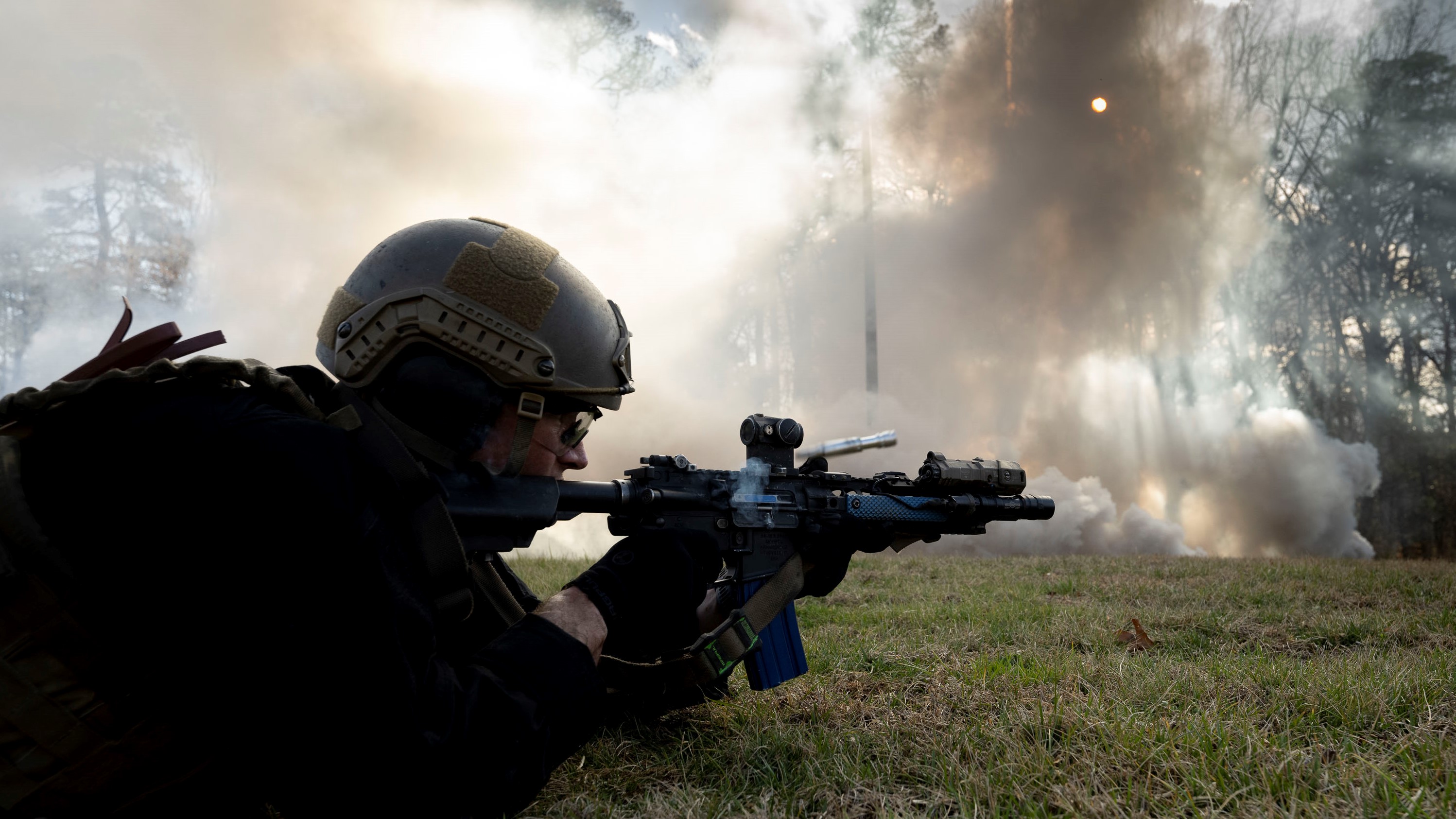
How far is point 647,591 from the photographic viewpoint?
2.69 meters

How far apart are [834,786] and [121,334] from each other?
264cm

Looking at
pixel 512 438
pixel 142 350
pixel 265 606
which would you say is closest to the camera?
pixel 265 606

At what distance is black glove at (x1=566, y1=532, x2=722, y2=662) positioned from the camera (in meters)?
2.60

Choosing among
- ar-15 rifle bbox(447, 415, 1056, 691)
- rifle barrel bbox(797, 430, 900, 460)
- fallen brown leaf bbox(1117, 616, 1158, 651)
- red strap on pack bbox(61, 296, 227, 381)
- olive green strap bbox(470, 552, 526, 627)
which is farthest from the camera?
fallen brown leaf bbox(1117, 616, 1158, 651)

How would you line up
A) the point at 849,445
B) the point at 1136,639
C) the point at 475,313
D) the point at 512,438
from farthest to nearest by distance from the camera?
1. the point at 1136,639
2. the point at 849,445
3. the point at 512,438
4. the point at 475,313

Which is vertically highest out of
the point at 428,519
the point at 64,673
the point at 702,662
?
the point at 428,519

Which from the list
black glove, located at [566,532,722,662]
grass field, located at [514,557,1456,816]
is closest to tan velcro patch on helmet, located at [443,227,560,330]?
black glove, located at [566,532,722,662]

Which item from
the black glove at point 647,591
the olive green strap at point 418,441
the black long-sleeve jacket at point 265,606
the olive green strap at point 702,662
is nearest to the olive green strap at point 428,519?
the olive green strap at point 418,441

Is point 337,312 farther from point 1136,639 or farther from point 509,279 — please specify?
point 1136,639

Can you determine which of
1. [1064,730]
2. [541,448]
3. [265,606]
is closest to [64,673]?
[265,606]

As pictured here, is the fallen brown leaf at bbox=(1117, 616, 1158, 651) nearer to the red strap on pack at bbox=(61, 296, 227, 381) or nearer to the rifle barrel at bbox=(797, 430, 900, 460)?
the rifle barrel at bbox=(797, 430, 900, 460)

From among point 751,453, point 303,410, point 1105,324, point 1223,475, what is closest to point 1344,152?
point 1105,324

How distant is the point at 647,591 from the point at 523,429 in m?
0.68

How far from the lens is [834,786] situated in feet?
8.63
